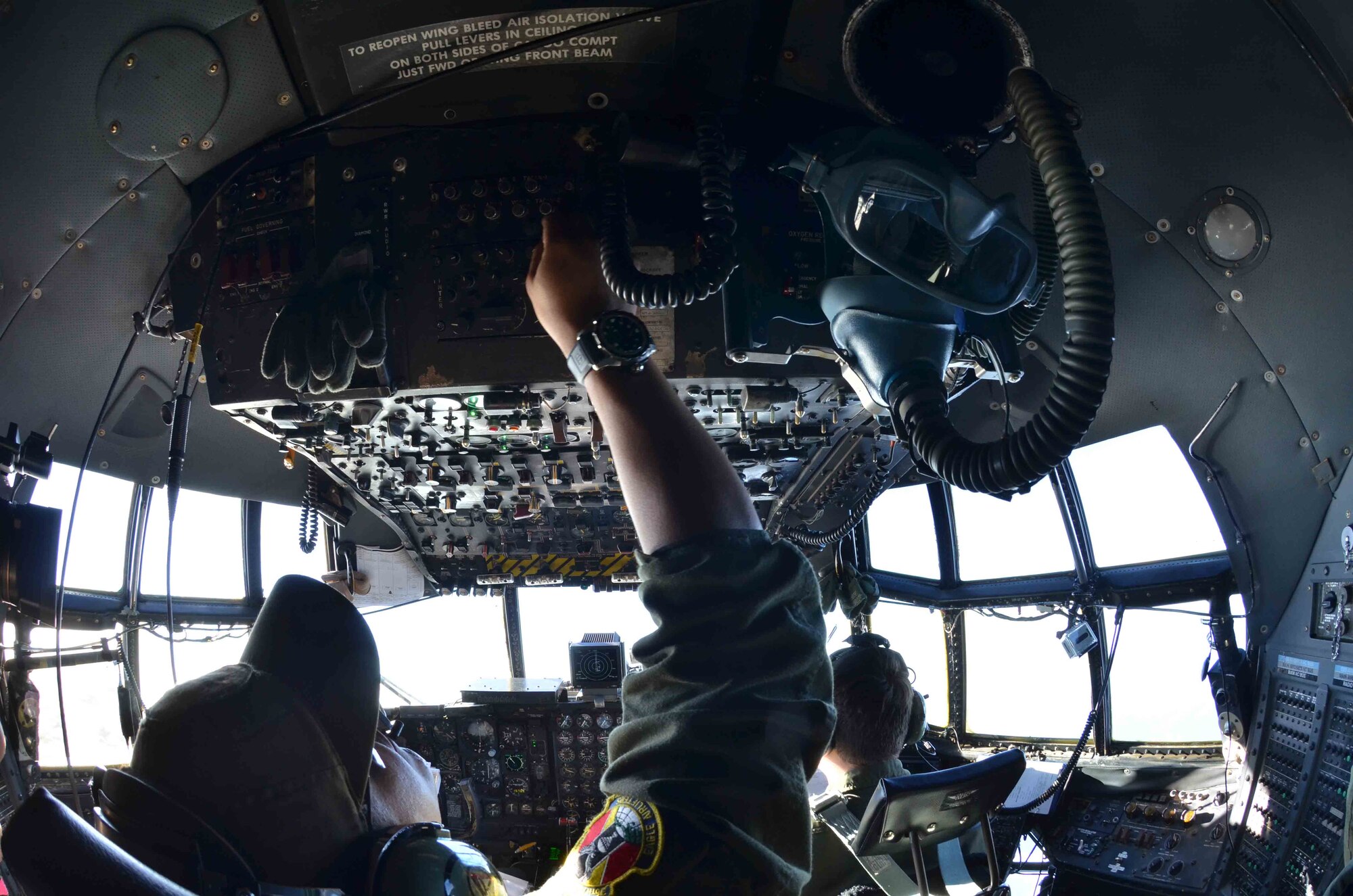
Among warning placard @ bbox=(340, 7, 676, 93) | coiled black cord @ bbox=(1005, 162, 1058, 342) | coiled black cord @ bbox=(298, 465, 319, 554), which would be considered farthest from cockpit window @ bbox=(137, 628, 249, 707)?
coiled black cord @ bbox=(1005, 162, 1058, 342)

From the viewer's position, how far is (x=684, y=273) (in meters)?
1.77

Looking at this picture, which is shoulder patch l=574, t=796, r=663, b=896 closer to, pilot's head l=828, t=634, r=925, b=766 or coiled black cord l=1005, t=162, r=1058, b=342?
coiled black cord l=1005, t=162, r=1058, b=342

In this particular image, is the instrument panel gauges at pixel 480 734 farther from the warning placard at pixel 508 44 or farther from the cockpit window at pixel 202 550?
the warning placard at pixel 508 44

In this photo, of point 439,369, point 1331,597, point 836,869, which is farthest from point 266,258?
point 1331,597

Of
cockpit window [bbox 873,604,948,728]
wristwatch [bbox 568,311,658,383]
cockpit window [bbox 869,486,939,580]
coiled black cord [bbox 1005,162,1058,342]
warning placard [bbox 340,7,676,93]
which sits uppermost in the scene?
warning placard [bbox 340,7,676,93]

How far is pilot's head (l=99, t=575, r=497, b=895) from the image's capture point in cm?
77

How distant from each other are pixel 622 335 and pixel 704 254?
0.90 meters

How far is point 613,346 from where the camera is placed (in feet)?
3.09

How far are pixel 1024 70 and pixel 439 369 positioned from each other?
1357 mm

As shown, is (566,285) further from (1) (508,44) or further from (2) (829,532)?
(2) (829,532)

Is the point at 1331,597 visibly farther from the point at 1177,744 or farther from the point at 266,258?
the point at 266,258

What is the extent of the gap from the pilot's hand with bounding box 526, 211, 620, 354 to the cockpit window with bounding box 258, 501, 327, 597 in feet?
17.4

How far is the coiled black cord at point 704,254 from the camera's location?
68.7 inches

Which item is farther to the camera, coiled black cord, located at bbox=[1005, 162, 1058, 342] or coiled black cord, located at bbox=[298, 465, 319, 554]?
coiled black cord, located at bbox=[298, 465, 319, 554]
